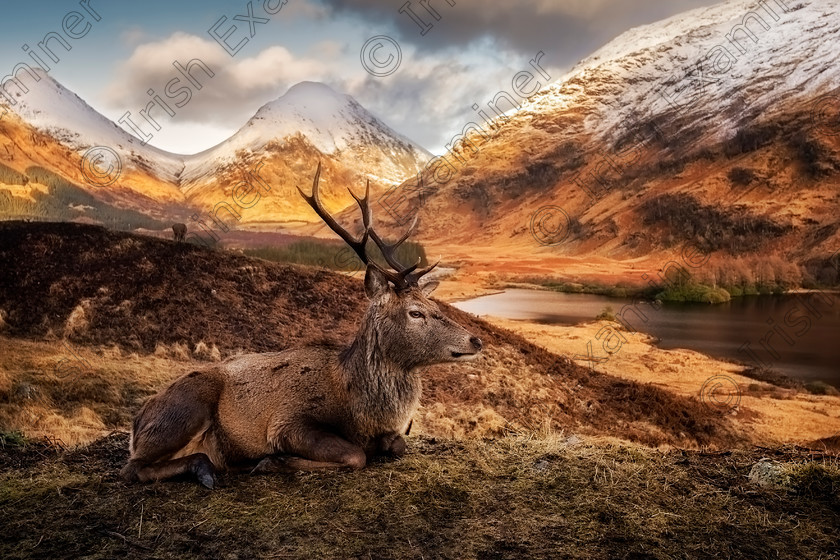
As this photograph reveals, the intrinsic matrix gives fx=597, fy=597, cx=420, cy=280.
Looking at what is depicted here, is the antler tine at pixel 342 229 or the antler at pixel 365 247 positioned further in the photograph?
the antler tine at pixel 342 229

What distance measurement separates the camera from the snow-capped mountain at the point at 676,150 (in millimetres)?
64625

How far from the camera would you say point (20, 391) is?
9.93m

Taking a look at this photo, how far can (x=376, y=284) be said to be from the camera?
5.63m

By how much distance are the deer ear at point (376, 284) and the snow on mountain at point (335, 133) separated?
11493 centimetres

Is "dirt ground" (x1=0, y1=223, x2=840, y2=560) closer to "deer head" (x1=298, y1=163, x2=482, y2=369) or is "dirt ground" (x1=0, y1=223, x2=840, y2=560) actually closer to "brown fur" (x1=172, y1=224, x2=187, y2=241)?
"deer head" (x1=298, y1=163, x2=482, y2=369)

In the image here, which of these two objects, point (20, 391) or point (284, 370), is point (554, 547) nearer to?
point (284, 370)

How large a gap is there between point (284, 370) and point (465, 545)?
252 cm

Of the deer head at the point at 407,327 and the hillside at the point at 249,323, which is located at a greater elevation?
the deer head at the point at 407,327

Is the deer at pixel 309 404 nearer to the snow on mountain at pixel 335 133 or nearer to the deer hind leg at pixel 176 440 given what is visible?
the deer hind leg at pixel 176 440

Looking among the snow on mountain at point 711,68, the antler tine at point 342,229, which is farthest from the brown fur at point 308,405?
the snow on mountain at point 711,68

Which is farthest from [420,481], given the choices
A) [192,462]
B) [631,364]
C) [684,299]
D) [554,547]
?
[684,299]

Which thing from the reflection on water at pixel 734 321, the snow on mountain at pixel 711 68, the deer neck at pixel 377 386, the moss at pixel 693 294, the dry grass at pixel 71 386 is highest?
the snow on mountain at pixel 711 68

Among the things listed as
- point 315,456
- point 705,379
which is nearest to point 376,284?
point 315,456

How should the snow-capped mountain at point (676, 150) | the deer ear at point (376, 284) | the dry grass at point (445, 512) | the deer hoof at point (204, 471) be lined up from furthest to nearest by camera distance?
the snow-capped mountain at point (676, 150) → the deer ear at point (376, 284) → the deer hoof at point (204, 471) → the dry grass at point (445, 512)
